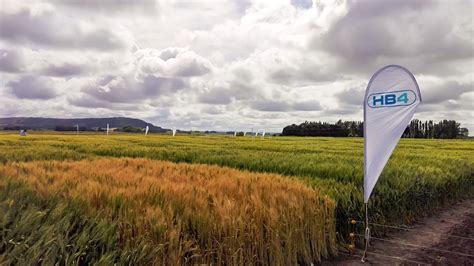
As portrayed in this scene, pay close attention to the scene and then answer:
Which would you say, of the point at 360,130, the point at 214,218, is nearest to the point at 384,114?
the point at 214,218

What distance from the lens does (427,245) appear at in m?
6.21

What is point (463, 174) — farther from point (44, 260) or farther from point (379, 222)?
point (44, 260)

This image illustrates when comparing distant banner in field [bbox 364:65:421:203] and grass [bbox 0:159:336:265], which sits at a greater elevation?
distant banner in field [bbox 364:65:421:203]

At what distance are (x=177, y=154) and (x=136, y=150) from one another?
235 cm

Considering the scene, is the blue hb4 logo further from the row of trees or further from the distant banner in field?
the row of trees

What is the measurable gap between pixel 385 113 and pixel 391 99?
0.23m

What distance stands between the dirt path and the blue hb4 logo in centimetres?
234

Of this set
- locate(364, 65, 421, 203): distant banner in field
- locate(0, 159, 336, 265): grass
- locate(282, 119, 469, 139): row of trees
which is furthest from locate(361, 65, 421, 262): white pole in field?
locate(282, 119, 469, 139): row of trees

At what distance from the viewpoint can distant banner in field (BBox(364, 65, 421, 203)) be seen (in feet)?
16.7

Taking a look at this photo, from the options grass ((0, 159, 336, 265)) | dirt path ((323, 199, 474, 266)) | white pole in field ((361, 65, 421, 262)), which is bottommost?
dirt path ((323, 199, 474, 266))

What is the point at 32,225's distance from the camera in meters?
2.76

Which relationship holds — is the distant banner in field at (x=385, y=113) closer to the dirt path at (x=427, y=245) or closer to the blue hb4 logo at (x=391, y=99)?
the blue hb4 logo at (x=391, y=99)

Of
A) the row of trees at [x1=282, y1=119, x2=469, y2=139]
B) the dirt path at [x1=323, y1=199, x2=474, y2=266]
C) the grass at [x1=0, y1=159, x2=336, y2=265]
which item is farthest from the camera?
the row of trees at [x1=282, y1=119, x2=469, y2=139]

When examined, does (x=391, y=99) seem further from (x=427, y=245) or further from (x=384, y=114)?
(x=427, y=245)
